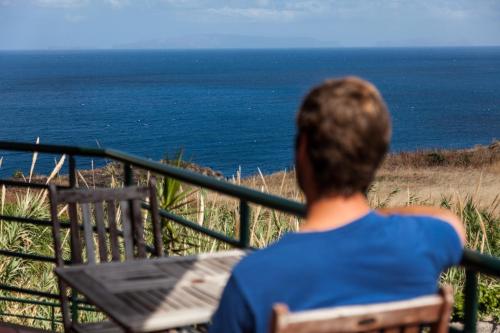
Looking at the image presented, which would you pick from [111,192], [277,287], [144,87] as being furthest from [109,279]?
[144,87]

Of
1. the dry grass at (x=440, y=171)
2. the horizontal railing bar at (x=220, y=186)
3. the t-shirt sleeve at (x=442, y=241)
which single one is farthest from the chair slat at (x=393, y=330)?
the dry grass at (x=440, y=171)

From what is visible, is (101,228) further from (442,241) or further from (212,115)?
(212,115)

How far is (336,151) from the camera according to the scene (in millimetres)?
1695

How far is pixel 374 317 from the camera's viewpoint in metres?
1.67

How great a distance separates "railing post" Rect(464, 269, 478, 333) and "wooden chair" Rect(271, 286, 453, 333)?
0.46 m

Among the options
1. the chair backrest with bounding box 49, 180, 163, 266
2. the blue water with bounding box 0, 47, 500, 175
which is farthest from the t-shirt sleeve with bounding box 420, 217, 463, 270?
A: the blue water with bounding box 0, 47, 500, 175

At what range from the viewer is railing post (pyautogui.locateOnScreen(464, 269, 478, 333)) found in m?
2.23

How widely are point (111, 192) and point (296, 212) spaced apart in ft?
3.69

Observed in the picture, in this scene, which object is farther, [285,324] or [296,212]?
[296,212]

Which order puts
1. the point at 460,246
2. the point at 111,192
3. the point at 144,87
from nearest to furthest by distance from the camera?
the point at 460,246
the point at 111,192
the point at 144,87

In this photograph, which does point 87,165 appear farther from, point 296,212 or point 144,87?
point 144,87

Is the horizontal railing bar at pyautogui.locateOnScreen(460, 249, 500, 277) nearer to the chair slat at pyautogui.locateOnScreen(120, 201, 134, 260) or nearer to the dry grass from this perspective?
the chair slat at pyautogui.locateOnScreen(120, 201, 134, 260)

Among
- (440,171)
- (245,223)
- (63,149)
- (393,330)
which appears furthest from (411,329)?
(440,171)

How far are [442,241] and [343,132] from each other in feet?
1.34
